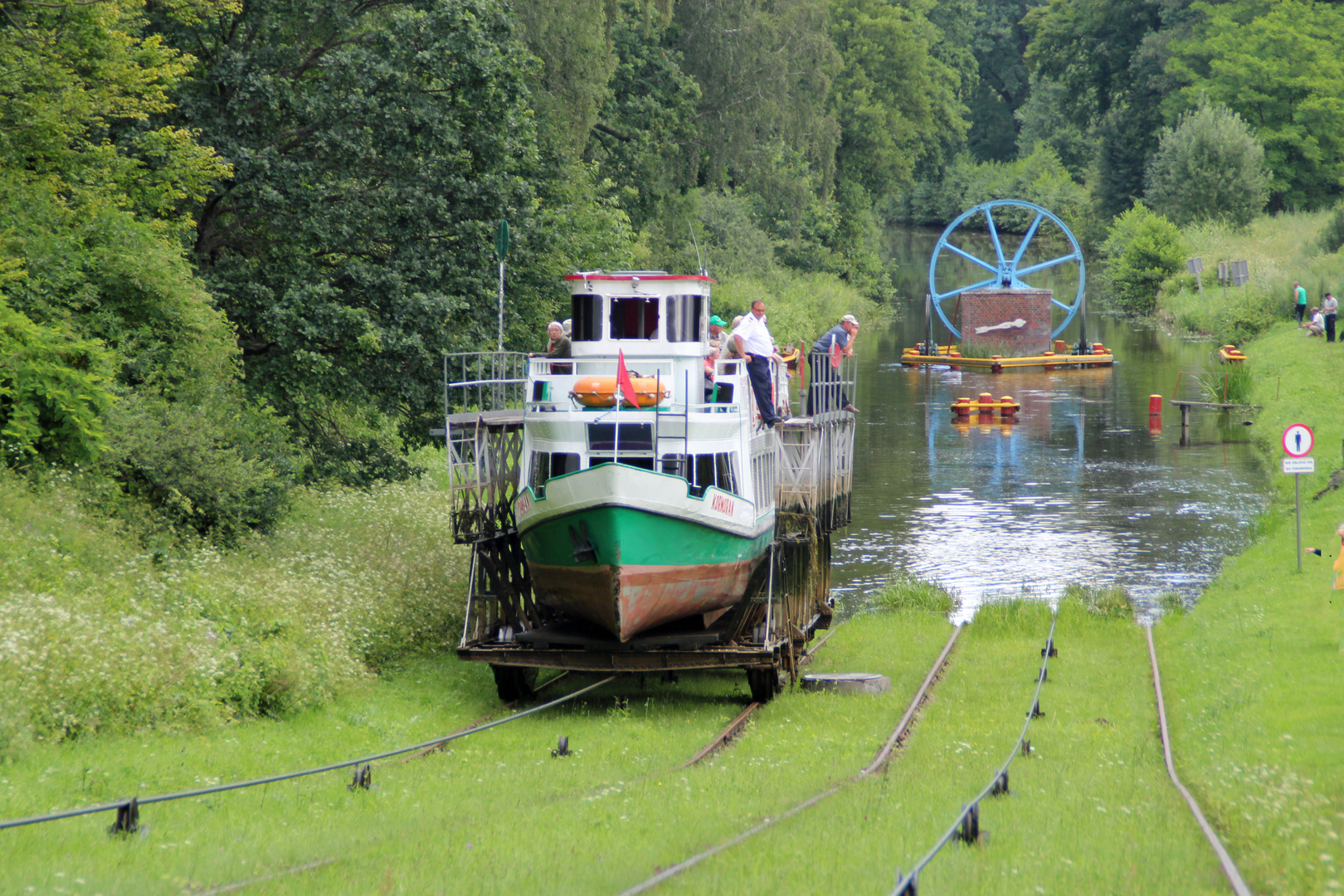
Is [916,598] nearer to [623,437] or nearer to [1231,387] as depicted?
[623,437]

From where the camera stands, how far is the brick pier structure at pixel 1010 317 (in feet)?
209

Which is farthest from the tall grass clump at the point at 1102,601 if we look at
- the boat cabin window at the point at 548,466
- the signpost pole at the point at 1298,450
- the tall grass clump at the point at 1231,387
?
the tall grass clump at the point at 1231,387

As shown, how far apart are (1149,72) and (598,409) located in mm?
96827

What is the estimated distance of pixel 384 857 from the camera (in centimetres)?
931

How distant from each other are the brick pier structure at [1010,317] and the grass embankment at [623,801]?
1889 inches

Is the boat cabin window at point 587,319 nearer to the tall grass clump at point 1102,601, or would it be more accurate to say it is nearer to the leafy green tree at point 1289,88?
the tall grass clump at point 1102,601

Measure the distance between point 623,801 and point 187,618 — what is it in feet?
19.7

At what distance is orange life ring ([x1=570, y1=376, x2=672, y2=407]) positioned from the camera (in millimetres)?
16500

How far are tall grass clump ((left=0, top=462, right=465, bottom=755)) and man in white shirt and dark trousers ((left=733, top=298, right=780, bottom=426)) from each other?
5.39 meters

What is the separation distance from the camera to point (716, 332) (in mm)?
19609

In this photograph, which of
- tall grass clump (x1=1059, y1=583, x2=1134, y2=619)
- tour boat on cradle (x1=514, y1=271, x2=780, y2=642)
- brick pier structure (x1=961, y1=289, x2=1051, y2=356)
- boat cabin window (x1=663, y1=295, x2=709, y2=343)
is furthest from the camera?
brick pier structure (x1=961, y1=289, x2=1051, y2=356)

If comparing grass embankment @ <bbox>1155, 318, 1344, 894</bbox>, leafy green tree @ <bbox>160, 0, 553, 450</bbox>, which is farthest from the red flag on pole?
leafy green tree @ <bbox>160, 0, 553, 450</bbox>

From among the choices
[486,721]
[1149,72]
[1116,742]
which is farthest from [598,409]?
[1149,72]

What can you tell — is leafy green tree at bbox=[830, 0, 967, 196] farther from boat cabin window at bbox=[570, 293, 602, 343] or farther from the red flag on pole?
the red flag on pole
